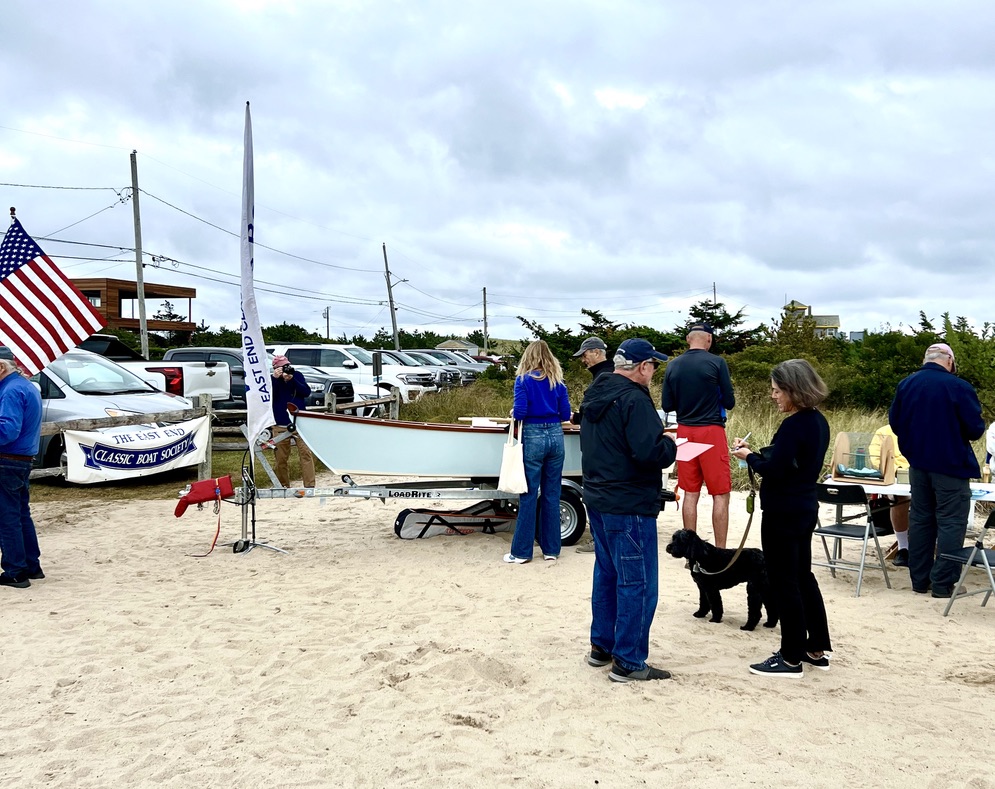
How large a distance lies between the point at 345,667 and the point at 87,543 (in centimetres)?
445

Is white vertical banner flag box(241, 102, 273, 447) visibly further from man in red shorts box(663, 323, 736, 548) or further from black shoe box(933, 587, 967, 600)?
black shoe box(933, 587, 967, 600)

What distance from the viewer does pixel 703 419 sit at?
6836mm

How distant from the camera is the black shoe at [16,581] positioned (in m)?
6.46

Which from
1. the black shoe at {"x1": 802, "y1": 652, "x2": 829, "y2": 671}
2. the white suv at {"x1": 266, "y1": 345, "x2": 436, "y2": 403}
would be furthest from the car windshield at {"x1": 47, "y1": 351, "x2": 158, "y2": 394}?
the black shoe at {"x1": 802, "y1": 652, "x2": 829, "y2": 671}

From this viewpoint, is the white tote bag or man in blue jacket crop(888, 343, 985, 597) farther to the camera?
the white tote bag

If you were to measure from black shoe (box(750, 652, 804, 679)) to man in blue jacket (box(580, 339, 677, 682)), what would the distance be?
52 cm

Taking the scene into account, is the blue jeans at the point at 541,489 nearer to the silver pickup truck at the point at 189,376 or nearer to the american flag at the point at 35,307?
the american flag at the point at 35,307

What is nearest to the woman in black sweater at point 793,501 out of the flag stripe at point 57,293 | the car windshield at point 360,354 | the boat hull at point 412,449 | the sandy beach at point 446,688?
the sandy beach at point 446,688

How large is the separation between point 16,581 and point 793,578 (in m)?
5.50

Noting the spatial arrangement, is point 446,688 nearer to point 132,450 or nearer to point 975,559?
point 975,559

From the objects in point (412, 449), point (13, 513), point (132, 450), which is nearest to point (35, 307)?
point (132, 450)

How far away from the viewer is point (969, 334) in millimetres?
15961

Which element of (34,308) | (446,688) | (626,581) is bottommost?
(446,688)

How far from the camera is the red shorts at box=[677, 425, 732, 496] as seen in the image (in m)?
6.75
